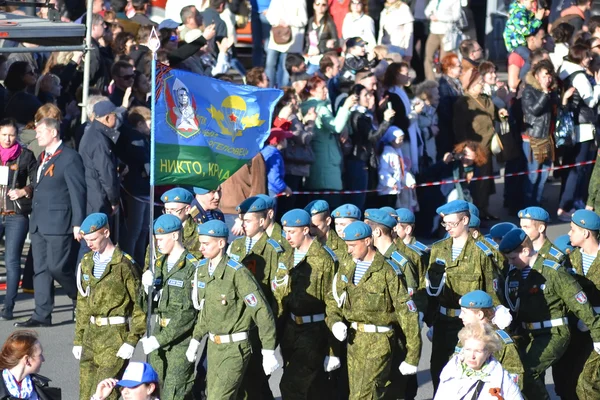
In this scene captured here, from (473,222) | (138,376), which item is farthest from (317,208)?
(138,376)

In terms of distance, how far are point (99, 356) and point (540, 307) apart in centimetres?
349

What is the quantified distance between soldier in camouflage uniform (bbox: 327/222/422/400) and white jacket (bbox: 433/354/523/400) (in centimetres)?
141

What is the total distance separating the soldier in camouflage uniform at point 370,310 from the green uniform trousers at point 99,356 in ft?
5.50

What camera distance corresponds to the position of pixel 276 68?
64.0 ft

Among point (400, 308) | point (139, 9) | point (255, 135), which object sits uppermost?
point (139, 9)

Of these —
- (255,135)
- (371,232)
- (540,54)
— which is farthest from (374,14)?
(371,232)

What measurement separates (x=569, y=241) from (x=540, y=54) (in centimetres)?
753

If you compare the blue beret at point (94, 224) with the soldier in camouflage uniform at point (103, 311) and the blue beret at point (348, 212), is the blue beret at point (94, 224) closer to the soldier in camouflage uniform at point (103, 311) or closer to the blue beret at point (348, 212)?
the soldier in camouflage uniform at point (103, 311)

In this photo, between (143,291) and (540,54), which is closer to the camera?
(143,291)

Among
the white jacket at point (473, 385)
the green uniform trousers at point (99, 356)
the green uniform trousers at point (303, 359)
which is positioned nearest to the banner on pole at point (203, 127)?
the green uniform trousers at point (99, 356)

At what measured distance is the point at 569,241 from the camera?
12062 millimetres

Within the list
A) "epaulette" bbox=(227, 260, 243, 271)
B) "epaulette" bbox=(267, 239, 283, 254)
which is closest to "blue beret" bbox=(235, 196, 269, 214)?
"epaulette" bbox=(267, 239, 283, 254)

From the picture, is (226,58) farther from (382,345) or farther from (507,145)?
(382,345)

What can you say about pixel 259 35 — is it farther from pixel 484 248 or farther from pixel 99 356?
pixel 99 356
